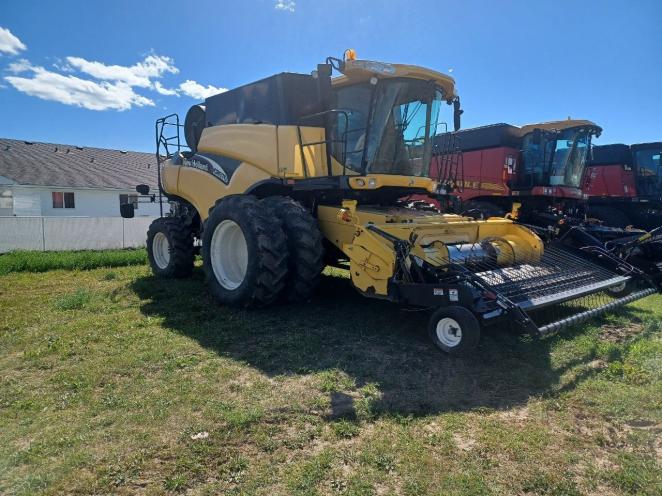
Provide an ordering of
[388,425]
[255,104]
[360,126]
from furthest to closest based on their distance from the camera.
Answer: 1. [255,104]
2. [360,126]
3. [388,425]

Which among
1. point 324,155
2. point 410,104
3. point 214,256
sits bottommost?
point 214,256

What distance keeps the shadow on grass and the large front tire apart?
257mm

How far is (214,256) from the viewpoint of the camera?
6.83m

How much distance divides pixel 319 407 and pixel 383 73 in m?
4.17

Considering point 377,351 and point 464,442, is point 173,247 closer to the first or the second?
point 377,351

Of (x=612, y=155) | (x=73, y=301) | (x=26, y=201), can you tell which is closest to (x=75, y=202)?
(x=26, y=201)

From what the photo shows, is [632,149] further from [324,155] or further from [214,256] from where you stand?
[214,256]

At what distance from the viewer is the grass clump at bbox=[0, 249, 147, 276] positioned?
10.5m

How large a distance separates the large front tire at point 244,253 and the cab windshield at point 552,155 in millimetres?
8491

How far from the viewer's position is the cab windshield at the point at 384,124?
6398mm

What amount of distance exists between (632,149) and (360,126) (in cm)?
1244

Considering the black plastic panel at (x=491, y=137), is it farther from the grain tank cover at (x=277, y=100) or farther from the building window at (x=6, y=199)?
the building window at (x=6, y=199)

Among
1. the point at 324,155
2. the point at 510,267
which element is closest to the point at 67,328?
the point at 324,155

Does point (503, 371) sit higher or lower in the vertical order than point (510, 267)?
lower
